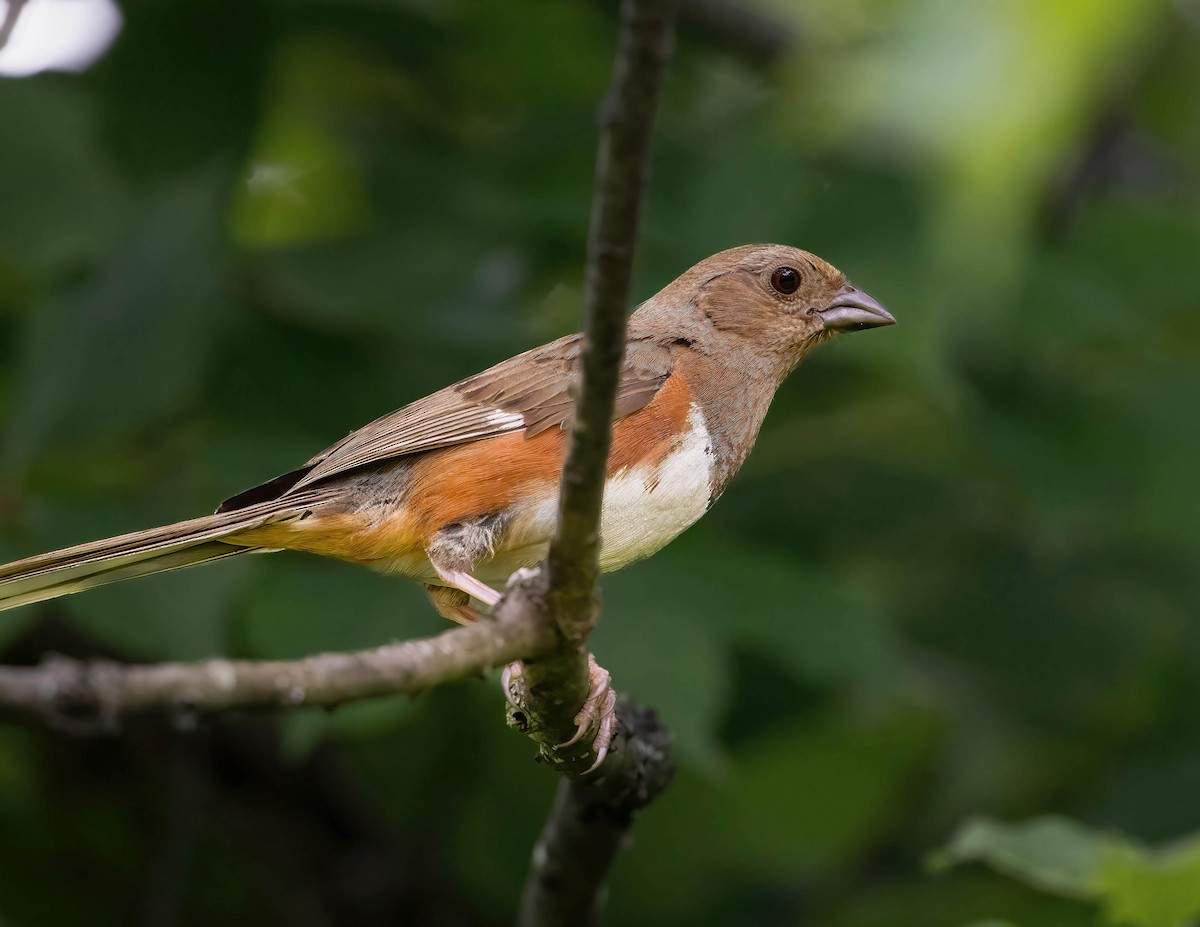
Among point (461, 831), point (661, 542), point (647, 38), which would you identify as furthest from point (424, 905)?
point (647, 38)

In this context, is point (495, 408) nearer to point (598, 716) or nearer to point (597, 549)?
point (598, 716)

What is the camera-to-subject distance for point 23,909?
593cm

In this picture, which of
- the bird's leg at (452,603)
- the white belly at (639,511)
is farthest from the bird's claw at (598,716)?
the bird's leg at (452,603)

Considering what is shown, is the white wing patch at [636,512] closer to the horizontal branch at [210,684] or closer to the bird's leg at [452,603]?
the bird's leg at [452,603]

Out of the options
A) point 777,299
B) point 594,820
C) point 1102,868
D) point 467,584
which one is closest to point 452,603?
point 467,584

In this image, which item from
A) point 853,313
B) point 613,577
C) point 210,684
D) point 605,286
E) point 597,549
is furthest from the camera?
point 853,313

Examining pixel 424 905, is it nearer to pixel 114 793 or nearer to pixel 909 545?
pixel 114 793

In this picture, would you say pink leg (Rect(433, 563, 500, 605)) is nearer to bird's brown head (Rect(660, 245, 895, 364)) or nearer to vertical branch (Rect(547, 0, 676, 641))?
vertical branch (Rect(547, 0, 676, 641))

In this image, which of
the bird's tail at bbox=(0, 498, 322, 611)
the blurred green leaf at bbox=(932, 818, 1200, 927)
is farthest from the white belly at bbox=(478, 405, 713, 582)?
the blurred green leaf at bbox=(932, 818, 1200, 927)

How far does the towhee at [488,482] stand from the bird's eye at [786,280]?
60cm

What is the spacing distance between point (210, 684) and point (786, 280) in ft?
12.5

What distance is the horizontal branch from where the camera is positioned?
5.21 feet

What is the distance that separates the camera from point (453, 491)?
13.7ft

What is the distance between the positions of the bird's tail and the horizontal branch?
1.68 m
